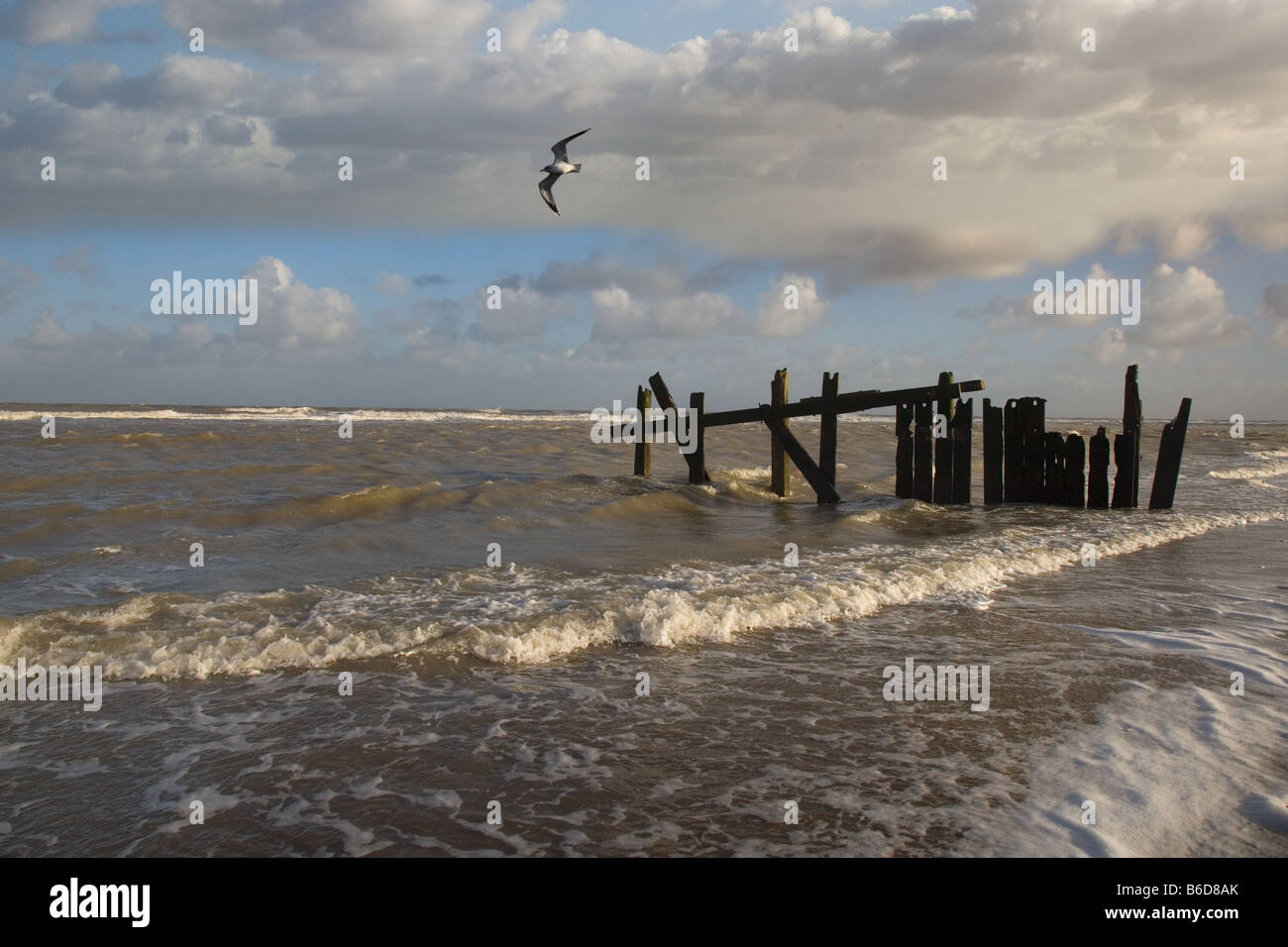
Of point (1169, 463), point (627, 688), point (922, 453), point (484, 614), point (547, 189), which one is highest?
point (547, 189)

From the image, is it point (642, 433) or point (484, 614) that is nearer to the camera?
point (484, 614)

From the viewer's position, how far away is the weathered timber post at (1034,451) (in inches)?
643

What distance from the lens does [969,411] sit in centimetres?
1559

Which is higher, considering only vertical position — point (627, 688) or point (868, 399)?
point (868, 399)

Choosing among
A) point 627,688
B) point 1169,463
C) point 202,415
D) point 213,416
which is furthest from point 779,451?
point 202,415

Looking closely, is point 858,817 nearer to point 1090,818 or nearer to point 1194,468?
point 1090,818

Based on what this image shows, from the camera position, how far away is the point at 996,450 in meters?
16.6

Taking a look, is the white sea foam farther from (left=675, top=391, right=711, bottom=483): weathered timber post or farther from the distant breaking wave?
(left=675, top=391, right=711, bottom=483): weathered timber post

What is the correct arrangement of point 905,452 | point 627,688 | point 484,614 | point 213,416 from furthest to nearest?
point 213,416, point 905,452, point 484,614, point 627,688

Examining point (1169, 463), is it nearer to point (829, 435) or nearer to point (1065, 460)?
point (1065, 460)

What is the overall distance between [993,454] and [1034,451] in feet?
2.36

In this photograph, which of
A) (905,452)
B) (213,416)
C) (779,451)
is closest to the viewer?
(905,452)

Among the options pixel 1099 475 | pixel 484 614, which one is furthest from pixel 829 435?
pixel 484 614

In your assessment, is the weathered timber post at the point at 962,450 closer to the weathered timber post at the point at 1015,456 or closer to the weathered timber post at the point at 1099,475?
the weathered timber post at the point at 1015,456
